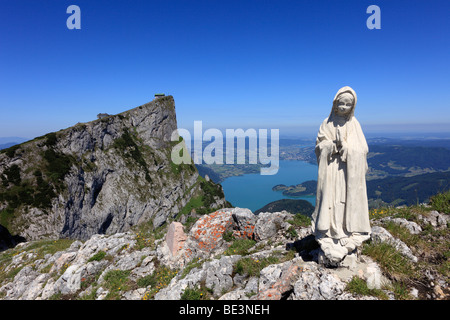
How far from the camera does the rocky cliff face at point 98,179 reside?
4397 cm

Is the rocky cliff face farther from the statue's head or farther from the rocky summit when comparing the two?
the statue's head

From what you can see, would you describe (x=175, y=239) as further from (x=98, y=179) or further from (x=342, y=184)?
(x=98, y=179)

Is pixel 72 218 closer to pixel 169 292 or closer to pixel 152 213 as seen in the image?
pixel 152 213

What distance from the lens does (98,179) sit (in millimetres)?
66812

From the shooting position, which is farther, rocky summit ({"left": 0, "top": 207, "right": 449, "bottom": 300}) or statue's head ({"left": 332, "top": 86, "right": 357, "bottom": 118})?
rocky summit ({"left": 0, "top": 207, "right": 449, "bottom": 300})

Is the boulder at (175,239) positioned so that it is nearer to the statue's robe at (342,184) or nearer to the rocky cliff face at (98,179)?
the statue's robe at (342,184)

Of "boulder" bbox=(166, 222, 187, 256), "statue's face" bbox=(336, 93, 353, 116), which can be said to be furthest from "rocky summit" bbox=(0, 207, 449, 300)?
"statue's face" bbox=(336, 93, 353, 116)

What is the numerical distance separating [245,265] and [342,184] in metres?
3.91

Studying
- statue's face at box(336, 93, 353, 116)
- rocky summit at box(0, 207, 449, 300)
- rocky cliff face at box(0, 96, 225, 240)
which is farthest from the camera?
rocky cliff face at box(0, 96, 225, 240)

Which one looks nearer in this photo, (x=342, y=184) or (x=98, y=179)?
(x=342, y=184)

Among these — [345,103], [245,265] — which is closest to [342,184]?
[345,103]

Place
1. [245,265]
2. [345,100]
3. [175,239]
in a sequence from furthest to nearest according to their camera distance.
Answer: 1. [175,239]
2. [245,265]
3. [345,100]

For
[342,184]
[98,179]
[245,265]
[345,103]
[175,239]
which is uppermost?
[345,103]

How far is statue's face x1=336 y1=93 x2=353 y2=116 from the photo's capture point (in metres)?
4.82
